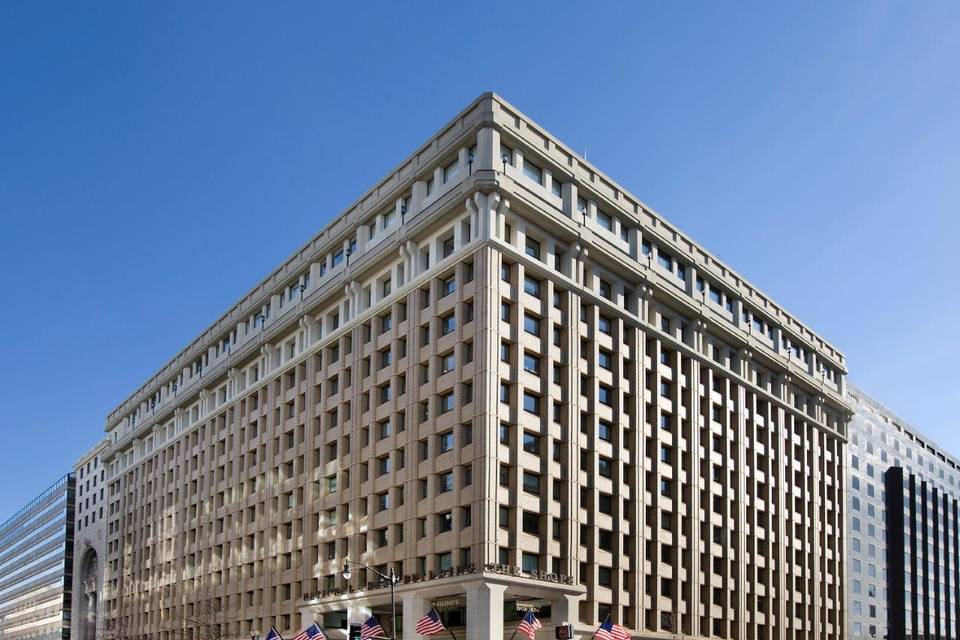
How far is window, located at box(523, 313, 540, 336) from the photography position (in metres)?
A: 62.6

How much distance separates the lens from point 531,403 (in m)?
61.7

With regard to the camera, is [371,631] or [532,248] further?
[532,248]

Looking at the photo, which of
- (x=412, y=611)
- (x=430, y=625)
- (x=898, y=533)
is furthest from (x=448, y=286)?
(x=898, y=533)

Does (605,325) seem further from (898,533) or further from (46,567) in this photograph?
(46,567)

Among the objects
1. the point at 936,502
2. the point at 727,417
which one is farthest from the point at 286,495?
the point at 936,502

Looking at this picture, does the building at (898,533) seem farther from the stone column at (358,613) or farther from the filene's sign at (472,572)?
the stone column at (358,613)

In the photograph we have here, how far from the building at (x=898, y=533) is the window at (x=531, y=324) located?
53880 mm

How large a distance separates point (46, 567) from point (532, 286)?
454 feet

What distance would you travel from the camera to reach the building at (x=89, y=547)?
403 ft

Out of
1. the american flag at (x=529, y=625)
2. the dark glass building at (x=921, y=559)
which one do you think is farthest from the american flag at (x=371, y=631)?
the dark glass building at (x=921, y=559)

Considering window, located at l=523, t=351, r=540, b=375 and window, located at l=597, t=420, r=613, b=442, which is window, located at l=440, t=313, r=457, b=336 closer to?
window, located at l=523, t=351, r=540, b=375

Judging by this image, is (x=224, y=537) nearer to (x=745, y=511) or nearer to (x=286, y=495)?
(x=286, y=495)

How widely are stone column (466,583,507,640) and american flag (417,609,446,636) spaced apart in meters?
2.07

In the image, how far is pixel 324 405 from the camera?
7588 cm
